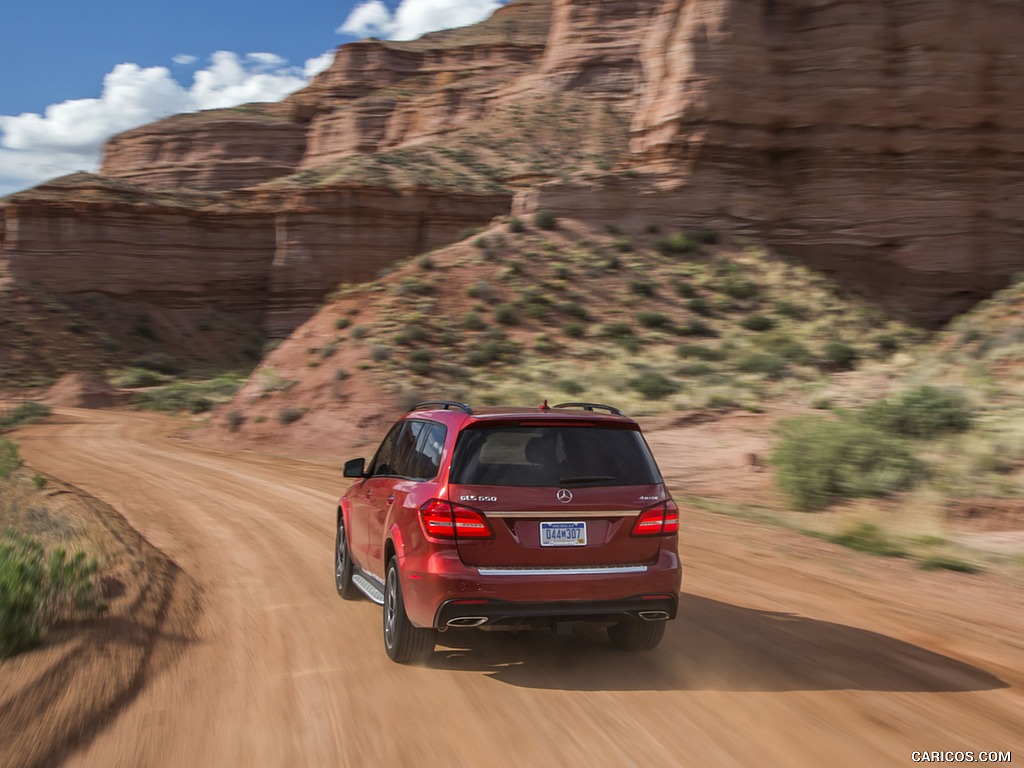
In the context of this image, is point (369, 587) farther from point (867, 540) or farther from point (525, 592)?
point (867, 540)

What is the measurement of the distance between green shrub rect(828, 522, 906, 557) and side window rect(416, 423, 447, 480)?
5.74 meters

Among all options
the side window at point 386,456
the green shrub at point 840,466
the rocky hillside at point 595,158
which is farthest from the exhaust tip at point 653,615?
the rocky hillside at point 595,158

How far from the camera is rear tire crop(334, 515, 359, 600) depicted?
803cm

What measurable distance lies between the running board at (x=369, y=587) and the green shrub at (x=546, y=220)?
31423mm

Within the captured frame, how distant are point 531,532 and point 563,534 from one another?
0.63 ft

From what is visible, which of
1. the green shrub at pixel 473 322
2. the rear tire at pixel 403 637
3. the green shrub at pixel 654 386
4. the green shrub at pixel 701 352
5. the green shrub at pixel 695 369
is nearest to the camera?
the rear tire at pixel 403 637

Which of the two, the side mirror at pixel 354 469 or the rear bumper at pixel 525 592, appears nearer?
the rear bumper at pixel 525 592

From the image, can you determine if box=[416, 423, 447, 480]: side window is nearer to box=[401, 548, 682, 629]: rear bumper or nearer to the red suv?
the red suv

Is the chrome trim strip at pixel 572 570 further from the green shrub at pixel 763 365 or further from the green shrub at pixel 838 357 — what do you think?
the green shrub at pixel 838 357

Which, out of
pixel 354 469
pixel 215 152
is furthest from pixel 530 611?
pixel 215 152

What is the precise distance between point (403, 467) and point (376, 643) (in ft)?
4.04

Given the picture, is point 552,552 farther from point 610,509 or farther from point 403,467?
point 403,467

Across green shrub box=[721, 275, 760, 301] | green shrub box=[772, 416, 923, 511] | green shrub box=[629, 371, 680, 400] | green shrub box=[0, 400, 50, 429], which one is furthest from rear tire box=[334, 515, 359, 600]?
green shrub box=[721, 275, 760, 301]

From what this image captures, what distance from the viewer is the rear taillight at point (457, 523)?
558 centimetres
